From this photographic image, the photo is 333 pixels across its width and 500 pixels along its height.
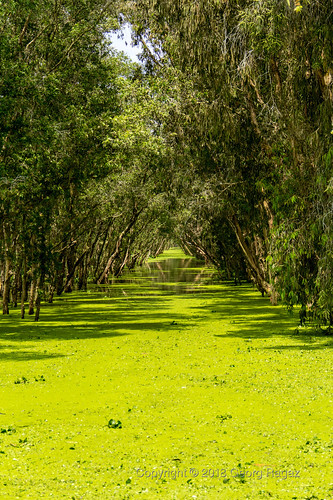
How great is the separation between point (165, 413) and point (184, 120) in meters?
17.0

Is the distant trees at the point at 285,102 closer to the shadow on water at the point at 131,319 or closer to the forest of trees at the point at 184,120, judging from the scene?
the forest of trees at the point at 184,120

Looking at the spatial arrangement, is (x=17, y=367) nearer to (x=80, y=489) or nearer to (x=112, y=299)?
(x=80, y=489)

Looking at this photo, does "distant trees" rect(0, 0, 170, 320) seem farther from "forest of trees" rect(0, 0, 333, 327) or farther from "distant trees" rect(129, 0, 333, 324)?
"distant trees" rect(129, 0, 333, 324)

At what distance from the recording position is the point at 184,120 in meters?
24.7

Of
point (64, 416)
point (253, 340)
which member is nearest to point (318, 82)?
point (253, 340)

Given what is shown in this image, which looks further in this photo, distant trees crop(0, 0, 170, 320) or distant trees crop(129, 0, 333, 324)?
distant trees crop(0, 0, 170, 320)

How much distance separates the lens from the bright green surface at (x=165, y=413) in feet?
21.1

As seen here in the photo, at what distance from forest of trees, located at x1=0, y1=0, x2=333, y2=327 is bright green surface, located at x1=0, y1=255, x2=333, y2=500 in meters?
2.84

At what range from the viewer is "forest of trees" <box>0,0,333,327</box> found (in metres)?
14.8

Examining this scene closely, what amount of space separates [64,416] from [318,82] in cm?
990

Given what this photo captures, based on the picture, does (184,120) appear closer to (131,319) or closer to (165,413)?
(131,319)

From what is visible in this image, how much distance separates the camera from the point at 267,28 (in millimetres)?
14758

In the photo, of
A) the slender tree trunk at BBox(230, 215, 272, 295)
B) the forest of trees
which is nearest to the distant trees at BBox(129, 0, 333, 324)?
the forest of trees

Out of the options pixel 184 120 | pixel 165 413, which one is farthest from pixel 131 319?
pixel 165 413
